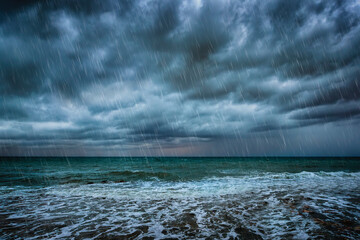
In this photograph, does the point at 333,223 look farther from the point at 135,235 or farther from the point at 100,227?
the point at 100,227

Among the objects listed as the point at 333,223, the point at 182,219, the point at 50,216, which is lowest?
the point at 333,223

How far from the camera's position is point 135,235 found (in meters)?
5.18

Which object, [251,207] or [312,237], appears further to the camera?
[251,207]

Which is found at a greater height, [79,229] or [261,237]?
[79,229]

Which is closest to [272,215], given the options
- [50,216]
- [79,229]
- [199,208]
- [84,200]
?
[199,208]

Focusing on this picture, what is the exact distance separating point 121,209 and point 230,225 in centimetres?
492

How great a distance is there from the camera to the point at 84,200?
9742 millimetres

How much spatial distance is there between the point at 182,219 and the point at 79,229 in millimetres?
3452

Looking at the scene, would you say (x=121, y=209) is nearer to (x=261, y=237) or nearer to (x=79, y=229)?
(x=79, y=229)

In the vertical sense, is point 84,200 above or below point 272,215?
above

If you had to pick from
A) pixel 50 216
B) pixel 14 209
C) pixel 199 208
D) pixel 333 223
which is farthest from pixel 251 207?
pixel 14 209

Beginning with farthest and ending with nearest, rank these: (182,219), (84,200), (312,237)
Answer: (84,200) → (182,219) → (312,237)

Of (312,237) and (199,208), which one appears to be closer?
(312,237)

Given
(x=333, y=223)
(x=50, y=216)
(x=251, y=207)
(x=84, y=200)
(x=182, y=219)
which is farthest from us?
(x=84, y=200)
